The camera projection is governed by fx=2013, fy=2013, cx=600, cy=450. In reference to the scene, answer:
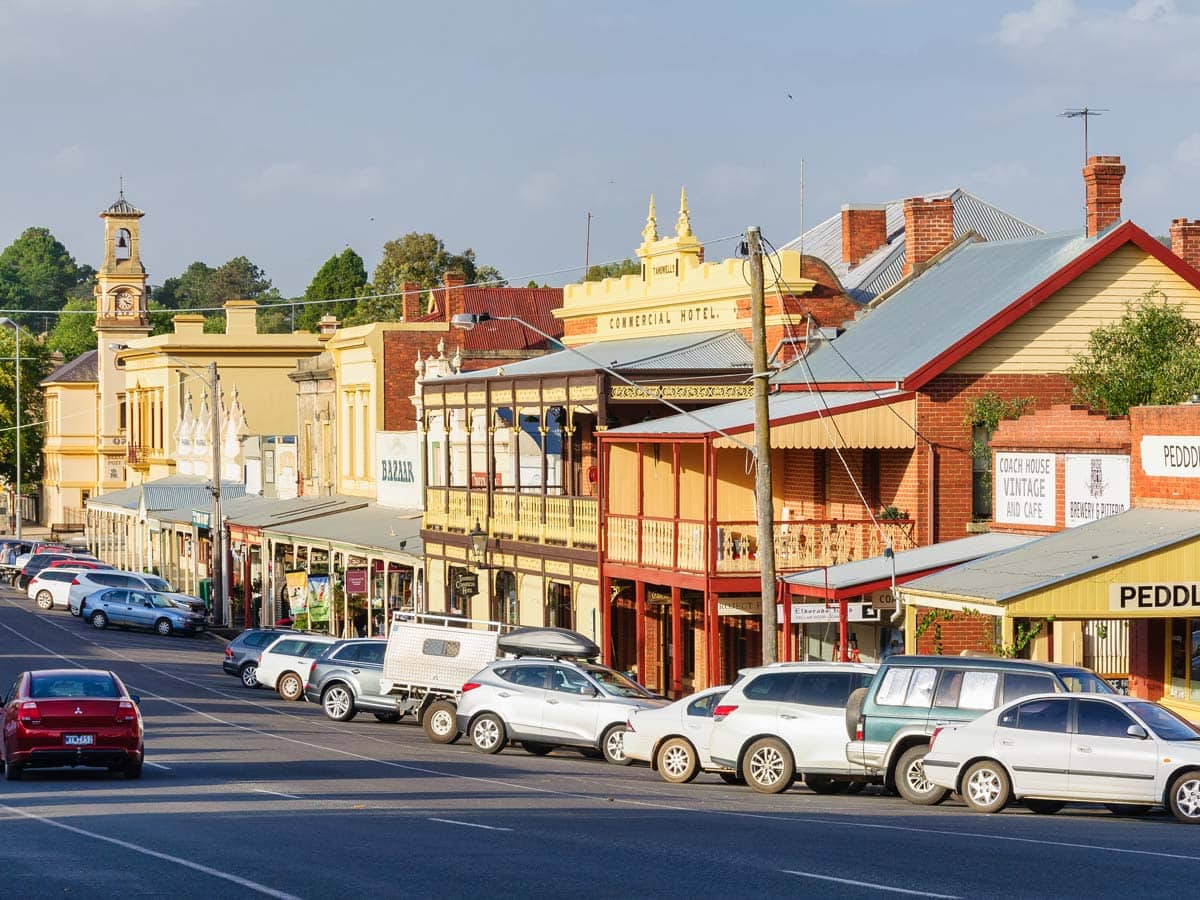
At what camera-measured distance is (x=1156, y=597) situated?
2503 cm

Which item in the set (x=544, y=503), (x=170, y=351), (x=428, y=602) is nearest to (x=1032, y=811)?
(x=544, y=503)

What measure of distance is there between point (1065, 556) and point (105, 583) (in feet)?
135

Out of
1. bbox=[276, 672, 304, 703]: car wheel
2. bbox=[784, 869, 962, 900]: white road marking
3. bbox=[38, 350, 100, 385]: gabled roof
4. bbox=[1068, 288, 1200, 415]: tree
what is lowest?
bbox=[276, 672, 304, 703]: car wheel

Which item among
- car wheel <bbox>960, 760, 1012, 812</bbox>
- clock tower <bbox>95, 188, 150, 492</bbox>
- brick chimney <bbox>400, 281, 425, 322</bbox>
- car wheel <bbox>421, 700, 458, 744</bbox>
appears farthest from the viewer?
clock tower <bbox>95, 188, 150, 492</bbox>

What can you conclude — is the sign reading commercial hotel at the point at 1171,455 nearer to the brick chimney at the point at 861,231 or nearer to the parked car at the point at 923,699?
the parked car at the point at 923,699

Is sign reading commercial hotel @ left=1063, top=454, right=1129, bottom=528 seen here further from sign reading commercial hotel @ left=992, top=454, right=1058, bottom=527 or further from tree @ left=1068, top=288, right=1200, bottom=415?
tree @ left=1068, top=288, right=1200, bottom=415

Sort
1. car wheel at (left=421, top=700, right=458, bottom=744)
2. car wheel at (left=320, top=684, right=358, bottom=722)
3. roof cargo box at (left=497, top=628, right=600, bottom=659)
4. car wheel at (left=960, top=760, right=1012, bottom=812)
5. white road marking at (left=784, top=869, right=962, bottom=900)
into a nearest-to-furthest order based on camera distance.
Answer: white road marking at (left=784, top=869, right=962, bottom=900)
car wheel at (left=960, top=760, right=1012, bottom=812)
car wheel at (left=421, top=700, right=458, bottom=744)
roof cargo box at (left=497, top=628, right=600, bottom=659)
car wheel at (left=320, top=684, right=358, bottom=722)

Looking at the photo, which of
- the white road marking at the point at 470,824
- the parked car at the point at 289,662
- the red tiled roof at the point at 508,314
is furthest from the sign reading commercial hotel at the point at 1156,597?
the red tiled roof at the point at 508,314

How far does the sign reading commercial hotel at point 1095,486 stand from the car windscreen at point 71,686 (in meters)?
14.1

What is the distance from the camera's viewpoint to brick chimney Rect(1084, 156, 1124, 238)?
3628cm

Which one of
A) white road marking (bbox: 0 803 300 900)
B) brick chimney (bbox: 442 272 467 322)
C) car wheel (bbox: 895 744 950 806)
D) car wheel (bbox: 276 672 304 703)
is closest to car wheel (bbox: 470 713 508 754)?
car wheel (bbox: 895 744 950 806)

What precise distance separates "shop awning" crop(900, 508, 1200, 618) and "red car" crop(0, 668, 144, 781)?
1062 cm

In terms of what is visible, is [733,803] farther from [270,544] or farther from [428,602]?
[270,544]

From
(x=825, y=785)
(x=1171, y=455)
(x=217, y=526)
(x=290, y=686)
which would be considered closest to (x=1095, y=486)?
(x=1171, y=455)
